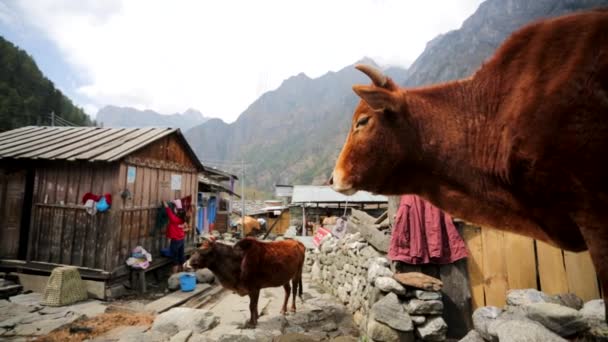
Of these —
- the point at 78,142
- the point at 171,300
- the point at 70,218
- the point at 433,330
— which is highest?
the point at 78,142

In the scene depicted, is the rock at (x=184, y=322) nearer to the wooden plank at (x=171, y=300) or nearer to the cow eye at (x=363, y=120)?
the wooden plank at (x=171, y=300)

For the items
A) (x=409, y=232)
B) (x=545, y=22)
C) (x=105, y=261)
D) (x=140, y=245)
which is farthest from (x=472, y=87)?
(x=140, y=245)

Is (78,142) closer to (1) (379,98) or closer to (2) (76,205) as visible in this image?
(2) (76,205)

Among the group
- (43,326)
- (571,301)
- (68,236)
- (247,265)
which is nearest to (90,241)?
(68,236)

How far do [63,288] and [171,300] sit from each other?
8.57 feet

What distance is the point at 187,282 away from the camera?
880 centimetres

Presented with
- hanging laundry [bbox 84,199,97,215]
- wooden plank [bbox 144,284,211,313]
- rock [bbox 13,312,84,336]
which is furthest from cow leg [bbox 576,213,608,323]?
hanging laundry [bbox 84,199,97,215]

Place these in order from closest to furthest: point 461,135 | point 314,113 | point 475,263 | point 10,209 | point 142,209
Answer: point 461,135 < point 475,263 < point 10,209 < point 142,209 < point 314,113

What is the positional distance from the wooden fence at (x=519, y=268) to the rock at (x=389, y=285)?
1.14 meters

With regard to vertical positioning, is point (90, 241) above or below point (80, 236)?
below

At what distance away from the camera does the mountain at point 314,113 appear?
73.4m

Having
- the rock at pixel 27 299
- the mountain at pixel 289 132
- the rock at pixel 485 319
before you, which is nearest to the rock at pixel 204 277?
the rock at pixel 27 299

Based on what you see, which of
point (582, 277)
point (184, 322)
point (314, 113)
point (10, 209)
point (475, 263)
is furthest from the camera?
point (314, 113)

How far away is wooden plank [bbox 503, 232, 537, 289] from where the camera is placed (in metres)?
3.70
